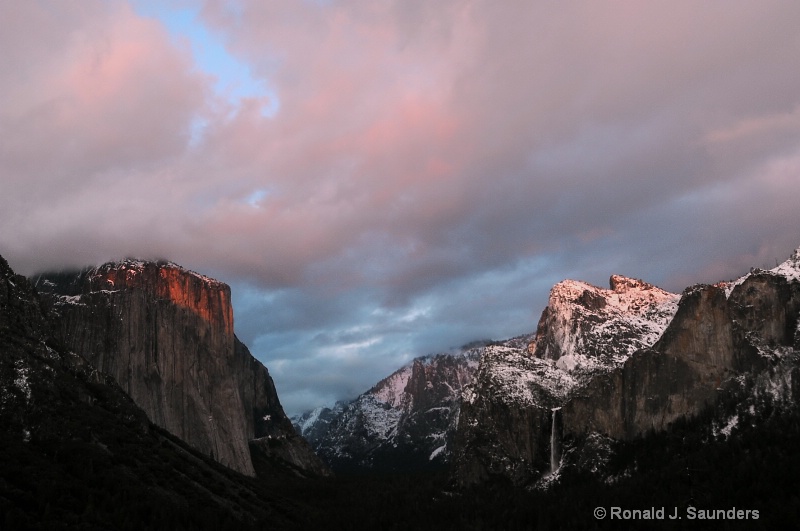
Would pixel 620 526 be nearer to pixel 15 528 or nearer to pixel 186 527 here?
pixel 186 527

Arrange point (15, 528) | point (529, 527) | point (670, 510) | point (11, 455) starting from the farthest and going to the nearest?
point (529, 527), point (670, 510), point (11, 455), point (15, 528)

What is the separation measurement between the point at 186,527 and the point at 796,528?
414 feet

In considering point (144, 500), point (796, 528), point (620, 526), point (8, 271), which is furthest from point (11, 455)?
point (796, 528)

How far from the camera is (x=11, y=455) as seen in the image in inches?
5507

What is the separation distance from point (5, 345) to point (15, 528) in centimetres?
5975

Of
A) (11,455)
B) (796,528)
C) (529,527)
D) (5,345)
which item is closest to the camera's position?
(11,455)

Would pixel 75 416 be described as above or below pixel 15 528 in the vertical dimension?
above

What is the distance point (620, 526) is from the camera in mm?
182875

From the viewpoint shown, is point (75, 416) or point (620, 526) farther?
point (620, 526)

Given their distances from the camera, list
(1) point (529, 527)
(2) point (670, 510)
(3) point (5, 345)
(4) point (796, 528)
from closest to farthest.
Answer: (4) point (796, 528)
(3) point (5, 345)
(2) point (670, 510)
(1) point (529, 527)

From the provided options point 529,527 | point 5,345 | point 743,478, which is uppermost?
point 5,345

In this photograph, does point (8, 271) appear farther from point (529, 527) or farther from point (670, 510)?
point (670, 510)

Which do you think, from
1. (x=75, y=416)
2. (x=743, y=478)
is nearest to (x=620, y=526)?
(x=743, y=478)

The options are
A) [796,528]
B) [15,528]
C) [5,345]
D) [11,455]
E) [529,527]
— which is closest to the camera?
[15,528]
